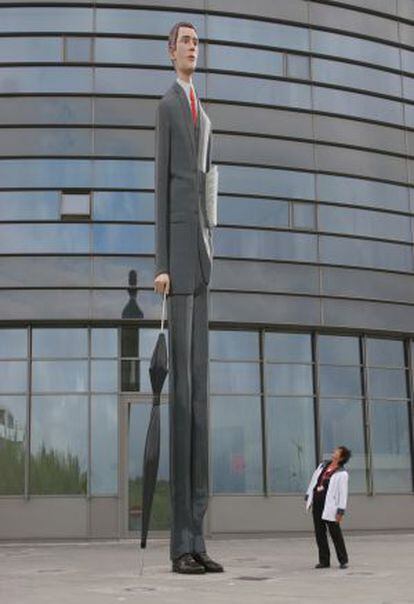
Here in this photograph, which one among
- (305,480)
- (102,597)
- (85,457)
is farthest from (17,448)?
(102,597)

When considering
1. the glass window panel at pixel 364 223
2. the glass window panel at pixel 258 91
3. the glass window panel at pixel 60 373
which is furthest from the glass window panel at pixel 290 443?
the glass window panel at pixel 258 91

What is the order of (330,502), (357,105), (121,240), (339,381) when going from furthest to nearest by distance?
(357,105), (339,381), (121,240), (330,502)

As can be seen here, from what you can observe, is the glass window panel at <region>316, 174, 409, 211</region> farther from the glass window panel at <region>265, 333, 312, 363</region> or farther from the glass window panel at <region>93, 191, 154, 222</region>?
the glass window panel at <region>93, 191, 154, 222</region>

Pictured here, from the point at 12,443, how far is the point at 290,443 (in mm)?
6470

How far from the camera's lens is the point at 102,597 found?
8.81 m

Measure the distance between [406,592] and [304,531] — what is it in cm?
1189

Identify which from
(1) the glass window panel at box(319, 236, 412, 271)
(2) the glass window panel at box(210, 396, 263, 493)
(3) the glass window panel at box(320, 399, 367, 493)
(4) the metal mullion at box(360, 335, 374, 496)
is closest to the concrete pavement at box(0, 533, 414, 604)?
(2) the glass window panel at box(210, 396, 263, 493)

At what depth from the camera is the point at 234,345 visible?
21.6 metres

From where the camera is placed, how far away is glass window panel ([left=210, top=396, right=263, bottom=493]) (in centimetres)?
2098

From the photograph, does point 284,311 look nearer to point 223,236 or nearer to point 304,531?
point 223,236

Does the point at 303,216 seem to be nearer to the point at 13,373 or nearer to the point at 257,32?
the point at 257,32

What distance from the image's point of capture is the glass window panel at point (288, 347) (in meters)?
21.8

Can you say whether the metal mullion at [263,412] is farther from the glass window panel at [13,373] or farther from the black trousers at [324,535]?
the black trousers at [324,535]

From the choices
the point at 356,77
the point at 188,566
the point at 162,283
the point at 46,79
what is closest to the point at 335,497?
the point at 188,566
